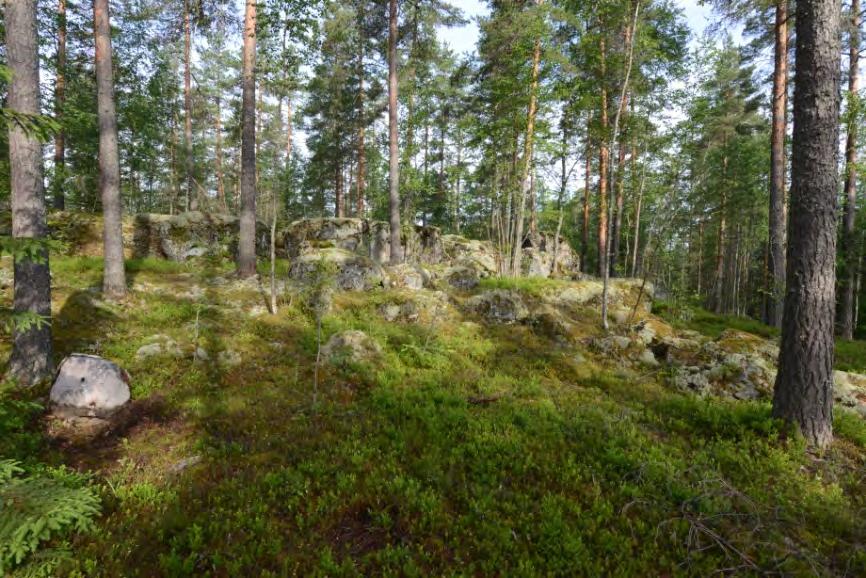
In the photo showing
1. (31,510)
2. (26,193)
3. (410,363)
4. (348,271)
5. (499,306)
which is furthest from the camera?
(348,271)

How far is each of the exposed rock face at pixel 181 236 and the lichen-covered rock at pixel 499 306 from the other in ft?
36.5

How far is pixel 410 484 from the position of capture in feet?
15.2

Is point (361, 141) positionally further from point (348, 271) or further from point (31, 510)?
point (31, 510)

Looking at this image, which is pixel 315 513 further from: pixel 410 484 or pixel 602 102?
pixel 602 102

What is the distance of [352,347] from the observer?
9242mm

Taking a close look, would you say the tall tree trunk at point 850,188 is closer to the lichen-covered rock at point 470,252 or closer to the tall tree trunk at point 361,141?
the lichen-covered rock at point 470,252

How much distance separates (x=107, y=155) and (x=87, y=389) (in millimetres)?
7516

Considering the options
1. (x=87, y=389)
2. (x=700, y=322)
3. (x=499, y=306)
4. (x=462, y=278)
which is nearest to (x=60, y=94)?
(x=87, y=389)

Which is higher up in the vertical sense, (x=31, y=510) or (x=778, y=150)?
(x=778, y=150)

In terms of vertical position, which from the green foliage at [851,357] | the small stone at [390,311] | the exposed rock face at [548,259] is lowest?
the green foliage at [851,357]

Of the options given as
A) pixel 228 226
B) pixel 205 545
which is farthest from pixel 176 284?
pixel 205 545

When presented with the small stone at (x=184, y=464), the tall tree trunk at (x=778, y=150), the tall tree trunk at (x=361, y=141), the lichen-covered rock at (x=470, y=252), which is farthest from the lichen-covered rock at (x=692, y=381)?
the tall tree trunk at (x=361, y=141)

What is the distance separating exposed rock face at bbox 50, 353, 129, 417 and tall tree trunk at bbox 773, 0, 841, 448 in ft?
36.0

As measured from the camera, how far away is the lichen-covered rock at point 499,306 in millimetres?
12894
